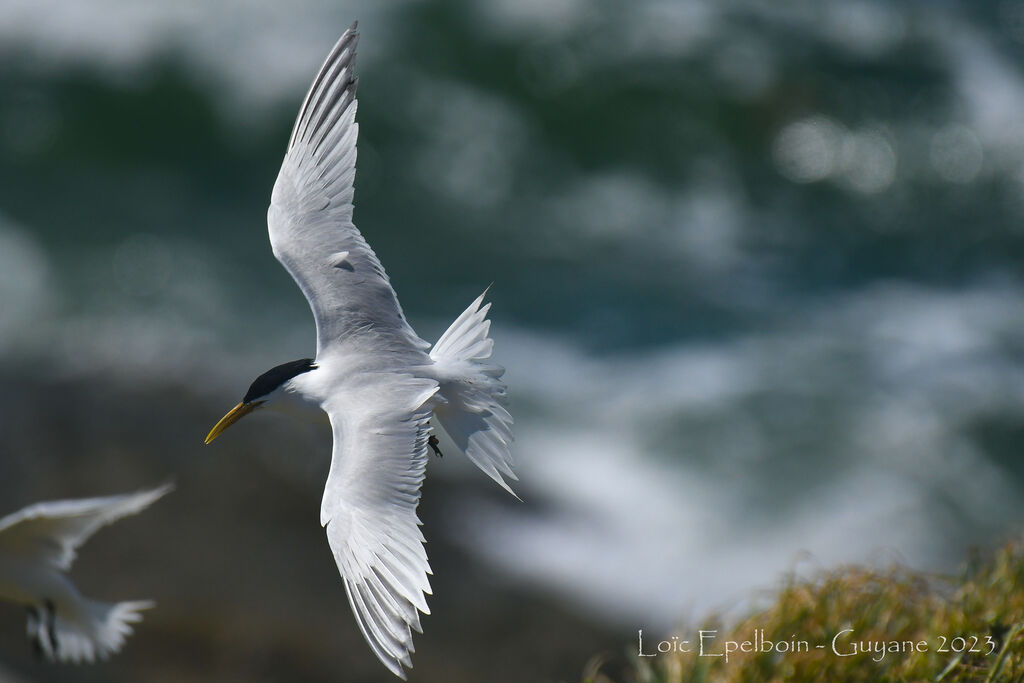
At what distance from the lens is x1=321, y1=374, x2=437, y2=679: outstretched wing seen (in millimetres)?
2064

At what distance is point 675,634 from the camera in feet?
12.0

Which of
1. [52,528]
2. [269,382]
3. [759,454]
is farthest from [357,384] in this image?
[759,454]

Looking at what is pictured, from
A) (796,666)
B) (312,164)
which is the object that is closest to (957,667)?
(796,666)

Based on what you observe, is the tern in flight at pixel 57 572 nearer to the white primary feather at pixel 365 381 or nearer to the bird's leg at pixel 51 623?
the bird's leg at pixel 51 623

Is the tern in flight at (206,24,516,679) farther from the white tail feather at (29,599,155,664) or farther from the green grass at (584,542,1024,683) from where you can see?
the white tail feather at (29,599,155,664)

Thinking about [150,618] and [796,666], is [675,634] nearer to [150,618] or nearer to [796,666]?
[796,666]

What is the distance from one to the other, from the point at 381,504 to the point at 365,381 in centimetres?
32

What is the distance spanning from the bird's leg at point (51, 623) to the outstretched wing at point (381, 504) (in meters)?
1.74

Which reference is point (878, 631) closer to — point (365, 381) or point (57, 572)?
point (365, 381)

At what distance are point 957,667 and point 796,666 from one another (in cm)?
49

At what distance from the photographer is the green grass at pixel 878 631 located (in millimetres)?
3279

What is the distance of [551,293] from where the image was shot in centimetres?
886

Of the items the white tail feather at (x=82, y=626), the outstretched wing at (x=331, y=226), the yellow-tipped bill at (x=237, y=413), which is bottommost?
the white tail feather at (x=82, y=626)

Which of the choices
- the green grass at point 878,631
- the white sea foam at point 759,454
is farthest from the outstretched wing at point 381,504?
the white sea foam at point 759,454
